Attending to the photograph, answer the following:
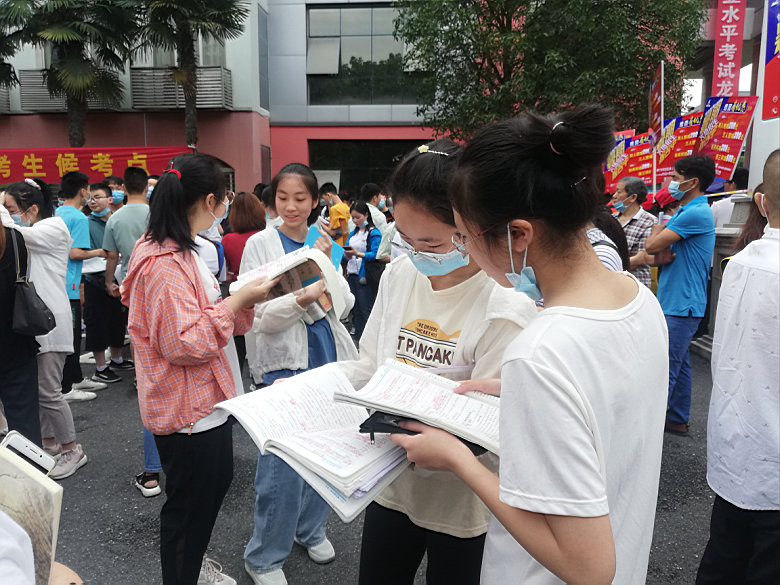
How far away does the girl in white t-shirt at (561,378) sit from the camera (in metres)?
0.84

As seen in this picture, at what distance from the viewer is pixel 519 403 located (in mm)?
862

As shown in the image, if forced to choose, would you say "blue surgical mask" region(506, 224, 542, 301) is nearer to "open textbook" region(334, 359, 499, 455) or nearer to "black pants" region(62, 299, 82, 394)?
"open textbook" region(334, 359, 499, 455)

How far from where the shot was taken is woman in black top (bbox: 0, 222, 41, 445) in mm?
3041

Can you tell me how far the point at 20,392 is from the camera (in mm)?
3193

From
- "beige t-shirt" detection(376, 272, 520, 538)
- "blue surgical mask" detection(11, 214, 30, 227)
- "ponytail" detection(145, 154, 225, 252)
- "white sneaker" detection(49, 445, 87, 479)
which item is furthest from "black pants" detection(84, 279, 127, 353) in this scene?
"beige t-shirt" detection(376, 272, 520, 538)

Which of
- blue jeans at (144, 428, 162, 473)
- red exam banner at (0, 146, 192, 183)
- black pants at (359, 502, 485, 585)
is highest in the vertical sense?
red exam banner at (0, 146, 192, 183)

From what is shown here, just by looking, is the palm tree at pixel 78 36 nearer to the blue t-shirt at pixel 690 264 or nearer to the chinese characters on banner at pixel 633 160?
the chinese characters on banner at pixel 633 160

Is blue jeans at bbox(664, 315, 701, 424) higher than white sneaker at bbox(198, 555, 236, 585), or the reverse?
blue jeans at bbox(664, 315, 701, 424)

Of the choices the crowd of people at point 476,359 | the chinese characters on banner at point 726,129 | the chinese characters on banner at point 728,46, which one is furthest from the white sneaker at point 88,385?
the chinese characters on banner at point 728,46

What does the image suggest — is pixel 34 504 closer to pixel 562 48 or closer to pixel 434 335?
pixel 434 335

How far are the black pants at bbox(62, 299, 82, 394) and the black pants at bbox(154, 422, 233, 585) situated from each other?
10.6 ft

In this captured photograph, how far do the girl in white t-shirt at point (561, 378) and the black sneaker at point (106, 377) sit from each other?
16.2 ft

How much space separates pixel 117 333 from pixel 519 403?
17.9 ft

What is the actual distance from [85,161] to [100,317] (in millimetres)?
3131
